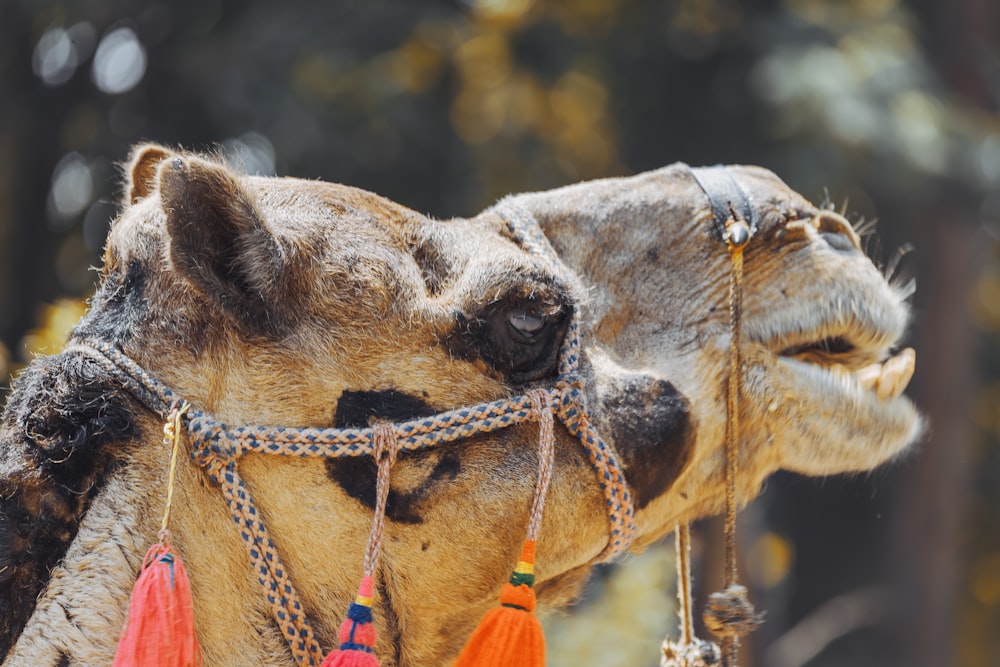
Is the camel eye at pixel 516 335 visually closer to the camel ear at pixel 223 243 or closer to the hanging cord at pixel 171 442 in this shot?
the camel ear at pixel 223 243

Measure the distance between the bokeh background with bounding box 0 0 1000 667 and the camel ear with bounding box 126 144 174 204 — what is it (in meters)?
4.74

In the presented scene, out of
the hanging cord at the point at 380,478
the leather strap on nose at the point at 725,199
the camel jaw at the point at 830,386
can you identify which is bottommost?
the hanging cord at the point at 380,478

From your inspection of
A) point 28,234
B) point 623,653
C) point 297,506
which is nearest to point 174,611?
point 297,506

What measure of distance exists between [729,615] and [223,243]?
1284mm

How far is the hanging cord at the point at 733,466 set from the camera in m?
2.38

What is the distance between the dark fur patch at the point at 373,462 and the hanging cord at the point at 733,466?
0.60 m

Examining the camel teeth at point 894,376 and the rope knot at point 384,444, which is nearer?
the rope knot at point 384,444

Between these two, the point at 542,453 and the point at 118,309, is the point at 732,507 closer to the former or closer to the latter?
the point at 542,453

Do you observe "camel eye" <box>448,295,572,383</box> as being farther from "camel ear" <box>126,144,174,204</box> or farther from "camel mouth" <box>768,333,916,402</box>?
"camel ear" <box>126,144,174,204</box>

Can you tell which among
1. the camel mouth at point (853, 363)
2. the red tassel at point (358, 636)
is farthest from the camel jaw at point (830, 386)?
the red tassel at point (358, 636)

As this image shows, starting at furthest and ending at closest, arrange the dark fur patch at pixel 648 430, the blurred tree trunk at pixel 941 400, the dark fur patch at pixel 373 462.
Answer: the blurred tree trunk at pixel 941 400 < the dark fur patch at pixel 648 430 < the dark fur patch at pixel 373 462

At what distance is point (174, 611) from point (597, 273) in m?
1.12

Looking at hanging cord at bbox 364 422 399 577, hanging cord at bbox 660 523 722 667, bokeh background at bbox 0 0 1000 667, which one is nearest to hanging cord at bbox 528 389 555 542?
hanging cord at bbox 364 422 399 577

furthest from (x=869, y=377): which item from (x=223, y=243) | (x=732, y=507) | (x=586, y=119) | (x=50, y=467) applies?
(x=586, y=119)
